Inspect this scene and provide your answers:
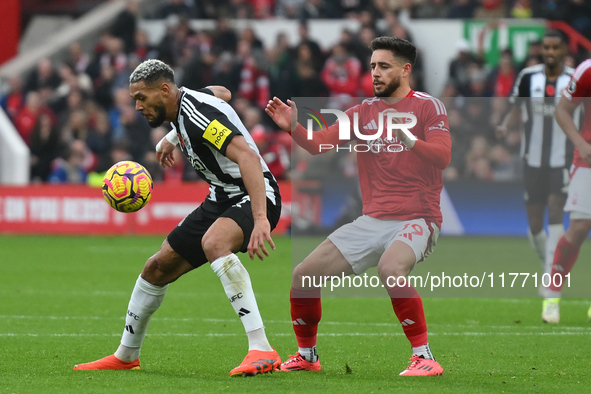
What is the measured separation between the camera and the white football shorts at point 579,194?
859 cm

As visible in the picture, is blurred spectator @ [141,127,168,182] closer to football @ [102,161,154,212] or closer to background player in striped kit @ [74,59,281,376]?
football @ [102,161,154,212]

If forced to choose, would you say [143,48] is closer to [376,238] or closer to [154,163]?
[154,163]

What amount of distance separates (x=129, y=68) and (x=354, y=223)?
16.3m

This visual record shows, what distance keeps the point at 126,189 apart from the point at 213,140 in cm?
78

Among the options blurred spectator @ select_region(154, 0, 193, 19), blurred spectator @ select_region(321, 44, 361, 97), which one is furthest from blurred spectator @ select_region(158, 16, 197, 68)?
blurred spectator @ select_region(321, 44, 361, 97)

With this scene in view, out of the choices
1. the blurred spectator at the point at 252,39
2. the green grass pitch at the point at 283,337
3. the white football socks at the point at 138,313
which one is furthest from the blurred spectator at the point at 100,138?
the white football socks at the point at 138,313

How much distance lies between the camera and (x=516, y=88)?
32.3 ft

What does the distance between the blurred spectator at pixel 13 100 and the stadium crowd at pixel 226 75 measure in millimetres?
24

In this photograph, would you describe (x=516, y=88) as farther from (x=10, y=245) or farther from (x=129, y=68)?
(x=129, y=68)

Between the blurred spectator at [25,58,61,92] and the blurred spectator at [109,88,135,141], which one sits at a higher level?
the blurred spectator at [25,58,61,92]

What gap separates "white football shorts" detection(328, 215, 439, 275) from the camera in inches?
246

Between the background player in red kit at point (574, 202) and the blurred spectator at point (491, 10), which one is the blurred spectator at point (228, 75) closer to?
the blurred spectator at point (491, 10)

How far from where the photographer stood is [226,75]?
2094 centimetres

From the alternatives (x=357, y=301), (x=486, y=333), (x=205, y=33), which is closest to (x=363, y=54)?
(x=205, y=33)
